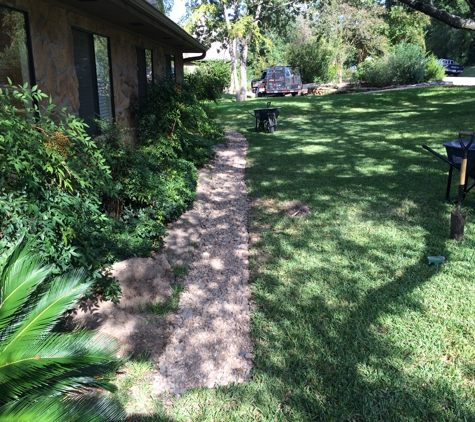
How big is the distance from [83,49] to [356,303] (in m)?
4.85

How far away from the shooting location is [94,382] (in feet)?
7.09

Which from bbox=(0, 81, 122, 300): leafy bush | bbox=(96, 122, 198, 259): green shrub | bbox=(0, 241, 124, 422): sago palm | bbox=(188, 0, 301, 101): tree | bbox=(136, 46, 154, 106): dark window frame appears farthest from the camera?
bbox=(188, 0, 301, 101): tree

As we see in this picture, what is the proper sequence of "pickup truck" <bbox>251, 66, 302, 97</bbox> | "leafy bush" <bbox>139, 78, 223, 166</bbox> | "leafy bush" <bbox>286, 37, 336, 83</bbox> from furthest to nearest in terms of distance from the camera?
"leafy bush" <bbox>286, 37, 336, 83</bbox>
"pickup truck" <bbox>251, 66, 302, 97</bbox>
"leafy bush" <bbox>139, 78, 223, 166</bbox>

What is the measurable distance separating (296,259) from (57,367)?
3.27 metres

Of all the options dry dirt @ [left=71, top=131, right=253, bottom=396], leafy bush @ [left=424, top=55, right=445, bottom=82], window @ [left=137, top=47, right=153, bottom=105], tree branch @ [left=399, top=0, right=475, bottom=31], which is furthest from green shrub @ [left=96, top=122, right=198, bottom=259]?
leafy bush @ [left=424, top=55, right=445, bottom=82]

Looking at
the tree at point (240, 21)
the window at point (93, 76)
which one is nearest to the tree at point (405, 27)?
the tree at point (240, 21)

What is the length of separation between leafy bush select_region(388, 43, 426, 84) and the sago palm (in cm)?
2850

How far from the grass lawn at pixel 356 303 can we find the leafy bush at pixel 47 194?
1.34m

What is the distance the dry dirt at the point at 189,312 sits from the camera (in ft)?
10.6

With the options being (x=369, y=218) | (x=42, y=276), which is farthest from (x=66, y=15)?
(x=369, y=218)

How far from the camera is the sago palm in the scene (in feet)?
5.85

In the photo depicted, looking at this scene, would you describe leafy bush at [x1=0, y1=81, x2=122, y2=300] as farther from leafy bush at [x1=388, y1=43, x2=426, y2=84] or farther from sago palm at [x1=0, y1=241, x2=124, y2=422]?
leafy bush at [x1=388, y1=43, x2=426, y2=84]

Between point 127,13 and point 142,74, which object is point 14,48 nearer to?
point 127,13

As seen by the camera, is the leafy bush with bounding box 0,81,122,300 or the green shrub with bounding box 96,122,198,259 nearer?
the leafy bush with bounding box 0,81,122,300
